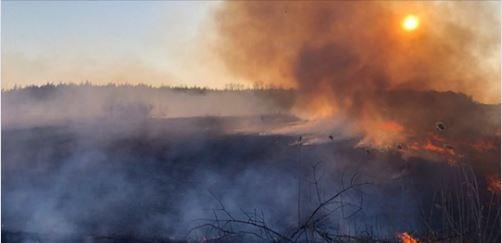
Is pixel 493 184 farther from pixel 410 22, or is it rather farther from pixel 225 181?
pixel 225 181

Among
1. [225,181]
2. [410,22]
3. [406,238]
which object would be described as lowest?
[406,238]

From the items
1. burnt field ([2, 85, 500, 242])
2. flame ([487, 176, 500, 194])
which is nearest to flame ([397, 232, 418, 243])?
burnt field ([2, 85, 500, 242])

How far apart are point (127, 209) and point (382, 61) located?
5.13m

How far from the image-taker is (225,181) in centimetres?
855

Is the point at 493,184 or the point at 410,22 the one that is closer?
the point at 493,184

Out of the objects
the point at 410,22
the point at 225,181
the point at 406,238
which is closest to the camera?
the point at 406,238

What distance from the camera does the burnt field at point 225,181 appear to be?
7641 mm

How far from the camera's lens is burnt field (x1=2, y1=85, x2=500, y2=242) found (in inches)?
301

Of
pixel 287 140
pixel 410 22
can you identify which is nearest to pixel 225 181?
pixel 287 140

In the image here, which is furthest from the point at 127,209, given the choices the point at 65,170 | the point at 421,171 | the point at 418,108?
the point at 418,108

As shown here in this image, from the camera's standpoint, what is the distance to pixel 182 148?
30.9 ft

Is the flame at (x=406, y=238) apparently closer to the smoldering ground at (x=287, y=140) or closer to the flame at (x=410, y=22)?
the smoldering ground at (x=287, y=140)

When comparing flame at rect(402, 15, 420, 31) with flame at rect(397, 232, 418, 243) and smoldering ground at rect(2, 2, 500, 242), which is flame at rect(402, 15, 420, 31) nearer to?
smoldering ground at rect(2, 2, 500, 242)

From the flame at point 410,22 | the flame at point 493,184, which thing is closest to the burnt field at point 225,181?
the flame at point 493,184
